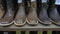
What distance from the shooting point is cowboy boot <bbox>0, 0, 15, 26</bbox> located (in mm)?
871

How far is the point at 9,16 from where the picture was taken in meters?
0.91

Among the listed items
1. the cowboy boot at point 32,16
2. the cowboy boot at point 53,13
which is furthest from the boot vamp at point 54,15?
the cowboy boot at point 32,16

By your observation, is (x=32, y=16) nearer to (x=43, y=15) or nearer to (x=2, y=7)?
(x=43, y=15)

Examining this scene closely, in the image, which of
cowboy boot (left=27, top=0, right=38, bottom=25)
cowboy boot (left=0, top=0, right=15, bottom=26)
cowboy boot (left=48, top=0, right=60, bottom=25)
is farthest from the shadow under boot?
cowboy boot (left=0, top=0, right=15, bottom=26)

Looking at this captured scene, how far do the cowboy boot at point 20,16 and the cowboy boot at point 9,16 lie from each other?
0.11ft

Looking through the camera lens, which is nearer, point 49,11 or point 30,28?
point 30,28

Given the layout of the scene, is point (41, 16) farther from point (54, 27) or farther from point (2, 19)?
point (2, 19)

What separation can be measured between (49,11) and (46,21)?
12cm

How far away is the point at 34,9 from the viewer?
932 mm

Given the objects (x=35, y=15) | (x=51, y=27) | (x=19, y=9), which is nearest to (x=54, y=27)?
(x=51, y=27)

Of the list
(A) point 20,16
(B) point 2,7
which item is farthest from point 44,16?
(B) point 2,7

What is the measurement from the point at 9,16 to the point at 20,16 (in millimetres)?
71

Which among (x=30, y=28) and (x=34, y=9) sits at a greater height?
(x=34, y=9)

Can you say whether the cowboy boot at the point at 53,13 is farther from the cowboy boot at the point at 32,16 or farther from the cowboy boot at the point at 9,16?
the cowboy boot at the point at 9,16
